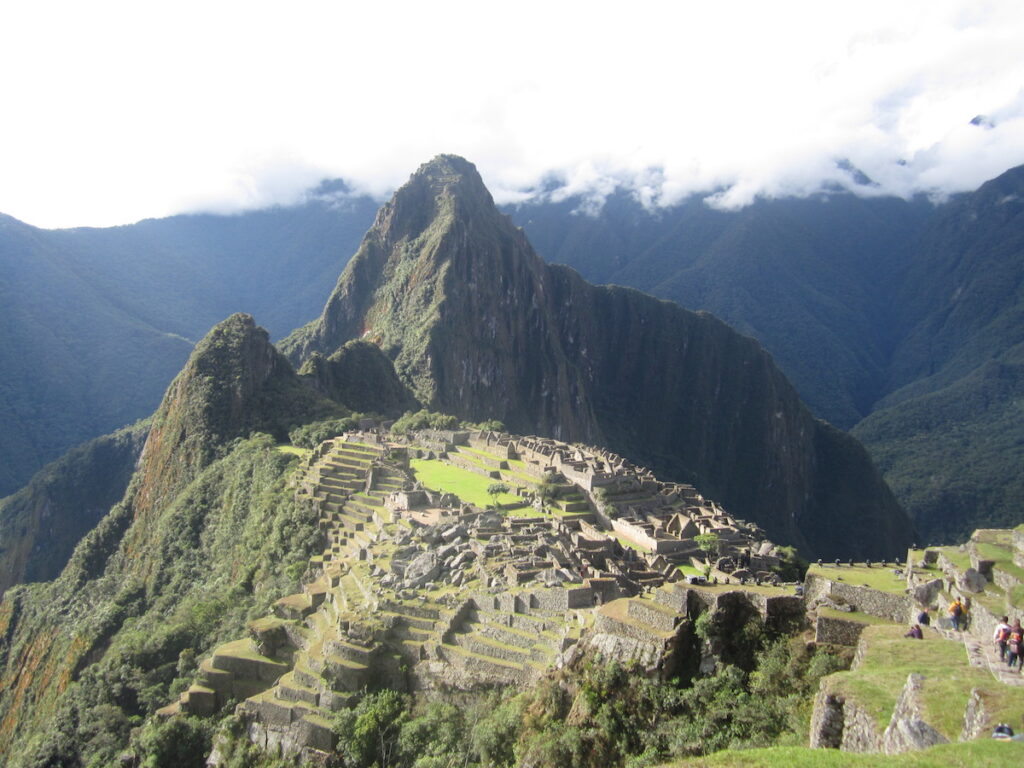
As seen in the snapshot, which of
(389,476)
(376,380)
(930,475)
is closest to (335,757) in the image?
(389,476)

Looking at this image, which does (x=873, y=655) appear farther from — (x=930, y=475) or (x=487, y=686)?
(x=930, y=475)

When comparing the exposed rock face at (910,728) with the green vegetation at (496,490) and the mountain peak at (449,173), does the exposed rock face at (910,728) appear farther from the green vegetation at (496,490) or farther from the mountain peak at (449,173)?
→ the mountain peak at (449,173)

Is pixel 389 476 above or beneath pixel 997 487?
beneath

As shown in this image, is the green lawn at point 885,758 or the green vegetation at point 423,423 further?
the green vegetation at point 423,423

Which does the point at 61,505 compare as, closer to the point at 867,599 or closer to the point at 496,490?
the point at 496,490

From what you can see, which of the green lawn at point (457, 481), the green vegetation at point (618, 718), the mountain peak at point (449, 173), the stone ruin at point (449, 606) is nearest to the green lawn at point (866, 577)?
the stone ruin at point (449, 606)
